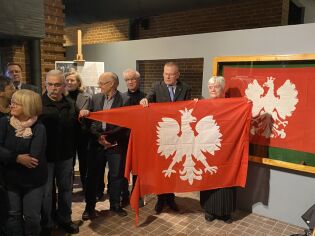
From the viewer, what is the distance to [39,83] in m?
4.31

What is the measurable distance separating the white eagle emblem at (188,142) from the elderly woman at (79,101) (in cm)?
73

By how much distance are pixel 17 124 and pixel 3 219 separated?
781 millimetres

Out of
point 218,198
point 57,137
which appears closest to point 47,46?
point 57,137

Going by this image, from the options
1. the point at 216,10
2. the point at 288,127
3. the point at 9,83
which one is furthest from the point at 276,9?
the point at 9,83

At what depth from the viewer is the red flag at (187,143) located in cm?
251

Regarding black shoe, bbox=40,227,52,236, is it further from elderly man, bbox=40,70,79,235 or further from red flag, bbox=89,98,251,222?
red flag, bbox=89,98,251,222

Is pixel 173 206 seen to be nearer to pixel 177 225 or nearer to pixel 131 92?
pixel 177 225

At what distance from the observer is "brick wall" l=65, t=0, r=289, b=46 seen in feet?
17.5

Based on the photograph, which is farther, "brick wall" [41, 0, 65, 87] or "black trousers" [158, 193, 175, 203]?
"brick wall" [41, 0, 65, 87]

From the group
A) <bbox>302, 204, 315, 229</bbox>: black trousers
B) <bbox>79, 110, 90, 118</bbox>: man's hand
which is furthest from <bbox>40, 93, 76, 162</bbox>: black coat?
<bbox>302, 204, 315, 229</bbox>: black trousers

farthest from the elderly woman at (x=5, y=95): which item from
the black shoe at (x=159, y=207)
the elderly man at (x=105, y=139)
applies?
the black shoe at (x=159, y=207)

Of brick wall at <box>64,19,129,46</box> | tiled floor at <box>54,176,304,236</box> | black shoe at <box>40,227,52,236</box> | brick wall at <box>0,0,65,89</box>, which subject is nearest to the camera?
black shoe at <box>40,227,52,236</box>

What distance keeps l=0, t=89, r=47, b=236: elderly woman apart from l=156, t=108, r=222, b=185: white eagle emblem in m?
1.04

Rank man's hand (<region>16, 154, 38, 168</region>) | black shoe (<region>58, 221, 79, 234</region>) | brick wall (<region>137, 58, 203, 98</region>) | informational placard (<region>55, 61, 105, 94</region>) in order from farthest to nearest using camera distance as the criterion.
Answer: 1. brick wall (<region>137, 58, 203, 98</region>)
2. informational placard (<region>55, 61, 105, 94</region>)
3. black shoe (<region>58, 221, 79, 234</region>)
4. man's hand (<region>16, 154, 38, 168</region>)
